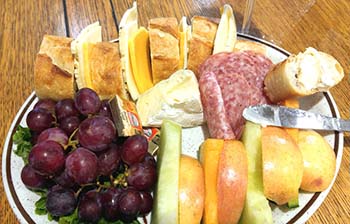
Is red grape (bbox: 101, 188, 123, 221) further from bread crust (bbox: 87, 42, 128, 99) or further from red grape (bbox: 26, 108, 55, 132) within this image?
bread crust (bbox: 87, 42, 128, 99)

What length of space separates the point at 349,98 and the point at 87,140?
826mm

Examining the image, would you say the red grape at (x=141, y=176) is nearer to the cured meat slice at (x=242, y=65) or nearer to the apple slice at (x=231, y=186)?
the apple slice at (x=231, y=186)

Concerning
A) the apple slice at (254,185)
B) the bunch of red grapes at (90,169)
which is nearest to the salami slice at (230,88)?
the apple slice at (254,185)

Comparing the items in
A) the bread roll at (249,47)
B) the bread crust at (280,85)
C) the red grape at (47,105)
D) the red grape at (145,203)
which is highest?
the bread roll at (249,47)

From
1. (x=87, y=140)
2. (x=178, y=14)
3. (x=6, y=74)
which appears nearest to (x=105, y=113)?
(x=87, y=140)

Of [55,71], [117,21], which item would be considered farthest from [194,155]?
[117,21]

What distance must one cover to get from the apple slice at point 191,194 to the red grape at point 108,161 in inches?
6.0

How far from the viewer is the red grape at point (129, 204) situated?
86 cm

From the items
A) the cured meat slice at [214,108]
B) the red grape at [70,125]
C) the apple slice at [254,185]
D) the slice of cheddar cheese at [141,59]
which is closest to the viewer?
the apple slice at [254,185]

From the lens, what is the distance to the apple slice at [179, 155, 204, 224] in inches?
33.9

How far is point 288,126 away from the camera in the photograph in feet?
3.30

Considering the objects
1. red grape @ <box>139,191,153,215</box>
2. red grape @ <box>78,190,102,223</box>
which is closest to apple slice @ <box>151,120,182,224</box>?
red grape @ <box>139,191,153,215</box>

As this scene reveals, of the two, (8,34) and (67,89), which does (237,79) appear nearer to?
(67,89)

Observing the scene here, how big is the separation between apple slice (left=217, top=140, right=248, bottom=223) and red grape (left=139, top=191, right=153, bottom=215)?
16cm
